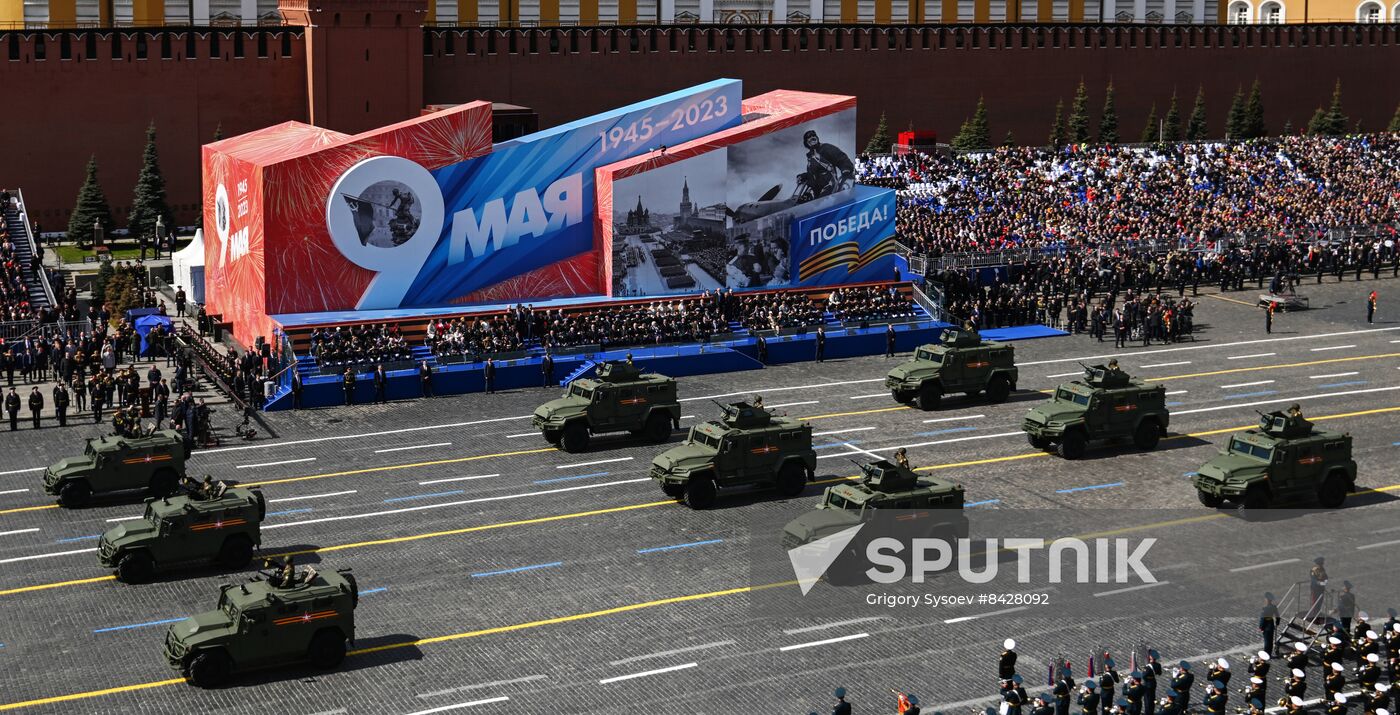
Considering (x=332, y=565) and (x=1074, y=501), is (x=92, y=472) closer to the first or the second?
(x=332, y=565)

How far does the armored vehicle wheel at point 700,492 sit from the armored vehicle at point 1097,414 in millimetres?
9122

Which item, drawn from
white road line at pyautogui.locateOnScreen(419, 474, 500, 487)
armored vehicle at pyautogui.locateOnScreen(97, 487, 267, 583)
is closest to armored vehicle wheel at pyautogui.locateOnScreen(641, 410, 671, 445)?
white road line at pyautogui.locateOnScreen(419, 474, 500, 487)

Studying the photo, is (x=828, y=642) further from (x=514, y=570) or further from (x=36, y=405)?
(x=36, y=405)

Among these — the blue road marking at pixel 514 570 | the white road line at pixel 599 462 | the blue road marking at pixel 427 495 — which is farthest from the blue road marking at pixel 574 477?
the blue road marking at pixel 514 570

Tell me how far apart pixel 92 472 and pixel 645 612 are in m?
14.1

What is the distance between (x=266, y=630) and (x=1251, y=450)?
21330 mm

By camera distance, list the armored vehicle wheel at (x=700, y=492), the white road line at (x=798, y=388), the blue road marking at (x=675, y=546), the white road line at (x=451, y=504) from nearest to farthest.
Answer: the blue road marking at (x=675, y=546) → the white road line at (x=451, y=504) → the armored vehicle wheel at (x=700, y=492) → the white road line at (x=798, y=388)

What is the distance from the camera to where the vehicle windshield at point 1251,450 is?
127ft

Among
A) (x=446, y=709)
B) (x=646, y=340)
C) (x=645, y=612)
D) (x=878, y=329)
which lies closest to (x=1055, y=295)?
(x=878, y=329)

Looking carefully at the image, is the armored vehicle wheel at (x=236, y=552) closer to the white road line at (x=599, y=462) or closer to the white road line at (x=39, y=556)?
the white road line at (x=39, y=556)

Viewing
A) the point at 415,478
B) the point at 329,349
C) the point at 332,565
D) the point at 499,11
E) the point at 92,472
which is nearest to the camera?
the point at 332,565

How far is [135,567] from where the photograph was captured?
34562 millimetres

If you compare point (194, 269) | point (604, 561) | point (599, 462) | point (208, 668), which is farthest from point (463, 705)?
point (194, 269)

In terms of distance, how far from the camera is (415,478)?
4297cm
